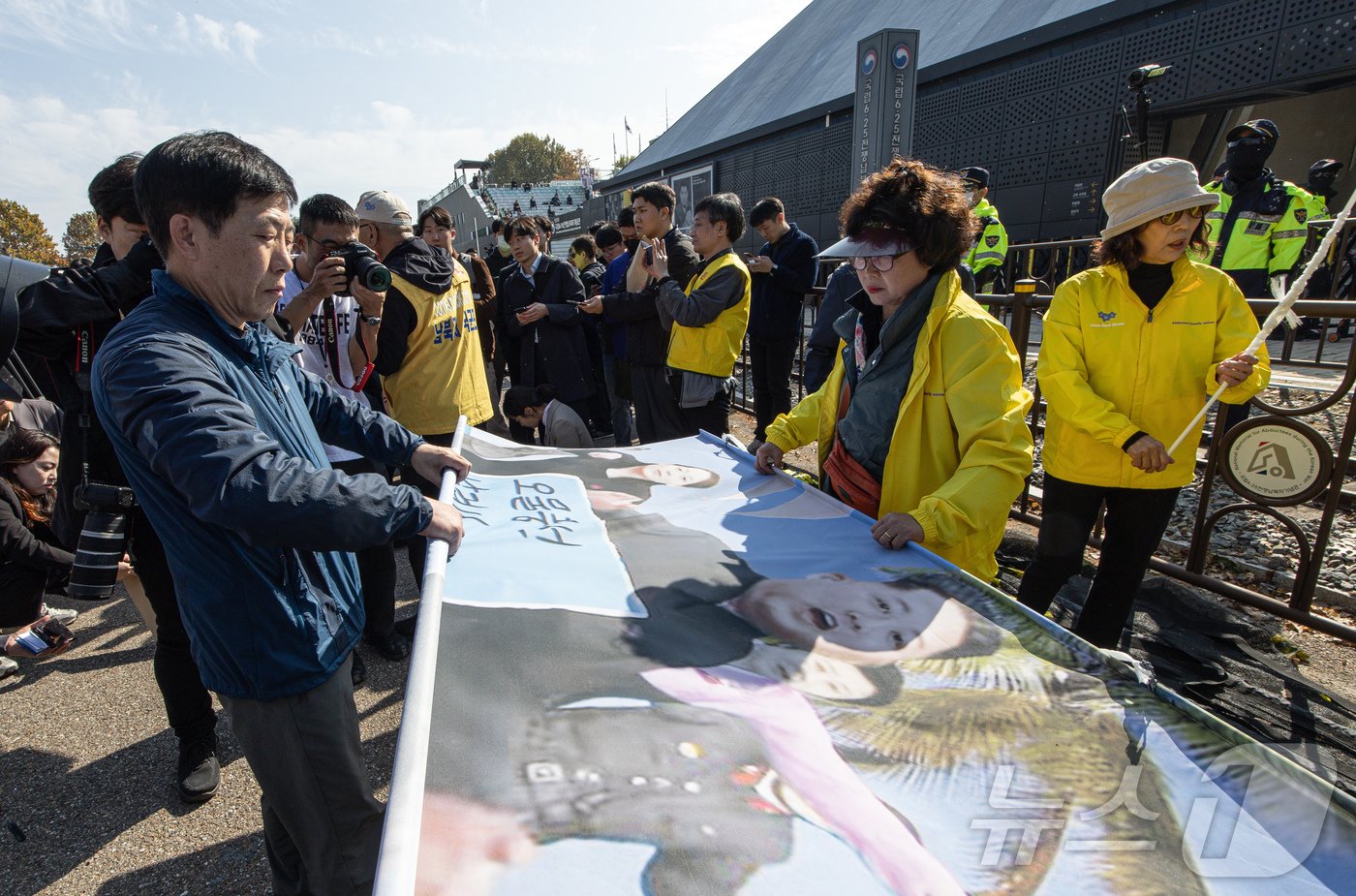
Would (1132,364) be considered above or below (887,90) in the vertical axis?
below

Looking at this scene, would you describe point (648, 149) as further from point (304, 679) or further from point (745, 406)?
point (304, 679)

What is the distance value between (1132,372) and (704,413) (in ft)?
7.44

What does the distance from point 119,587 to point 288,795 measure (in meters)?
3.31

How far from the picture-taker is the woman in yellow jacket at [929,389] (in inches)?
70.1

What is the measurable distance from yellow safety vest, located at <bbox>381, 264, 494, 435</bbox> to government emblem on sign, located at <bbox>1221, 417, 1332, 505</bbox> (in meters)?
3.46

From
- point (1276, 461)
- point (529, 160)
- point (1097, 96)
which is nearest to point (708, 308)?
point (1276, 461)

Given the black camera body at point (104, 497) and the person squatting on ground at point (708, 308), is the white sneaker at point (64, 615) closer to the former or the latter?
the black camera body at point (104, 497)

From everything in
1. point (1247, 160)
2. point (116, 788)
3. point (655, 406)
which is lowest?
point (116, 788)

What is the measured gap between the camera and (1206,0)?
9.55m

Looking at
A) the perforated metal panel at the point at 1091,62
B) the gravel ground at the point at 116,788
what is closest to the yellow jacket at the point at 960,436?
the gravel ground at the point at 116,788

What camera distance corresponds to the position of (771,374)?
5.41 meters

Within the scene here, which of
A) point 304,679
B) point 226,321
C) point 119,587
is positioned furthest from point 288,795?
point 119,587

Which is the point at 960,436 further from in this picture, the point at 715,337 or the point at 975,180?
the point at 975,180

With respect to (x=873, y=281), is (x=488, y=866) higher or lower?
lower
